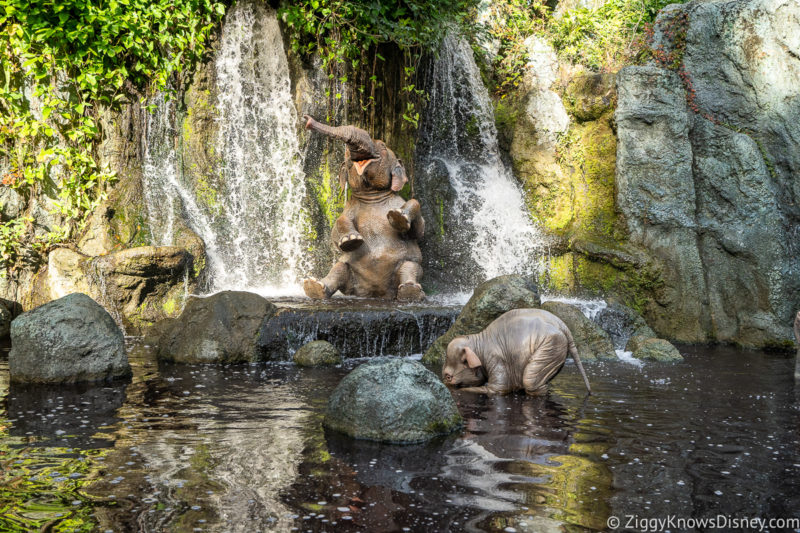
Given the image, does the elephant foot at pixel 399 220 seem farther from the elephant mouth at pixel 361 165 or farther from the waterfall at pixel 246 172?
the waterfall at pixel 246 172

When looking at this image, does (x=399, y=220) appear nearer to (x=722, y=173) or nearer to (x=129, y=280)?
(x=129, y=280)

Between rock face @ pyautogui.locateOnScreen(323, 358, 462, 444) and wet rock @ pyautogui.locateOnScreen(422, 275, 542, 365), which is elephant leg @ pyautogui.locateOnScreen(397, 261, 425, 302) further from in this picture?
rock face @ pyautogui.locateOnScreen(323, 358, 462, 444)

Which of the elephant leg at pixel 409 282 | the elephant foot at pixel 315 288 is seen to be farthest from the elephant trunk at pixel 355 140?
the elephant foot at pixel 315 288

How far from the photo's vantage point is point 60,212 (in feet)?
39.6

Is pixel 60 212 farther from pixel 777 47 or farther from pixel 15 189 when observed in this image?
pixel 777 47

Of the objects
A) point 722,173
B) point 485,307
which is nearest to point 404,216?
point 485,307

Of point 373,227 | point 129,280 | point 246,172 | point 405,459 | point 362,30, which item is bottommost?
point 405,459

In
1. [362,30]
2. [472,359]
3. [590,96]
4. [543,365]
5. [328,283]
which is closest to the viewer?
[543,365]

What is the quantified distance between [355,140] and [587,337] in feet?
15.4

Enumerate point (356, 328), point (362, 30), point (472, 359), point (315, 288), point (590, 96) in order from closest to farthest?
point (472, 359) < point (356, 328) < point (315, 288) < point (362, 30) < point (590, 96)

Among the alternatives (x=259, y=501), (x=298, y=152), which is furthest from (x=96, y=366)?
(x=298, y=152)

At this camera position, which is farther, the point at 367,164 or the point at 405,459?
the point at 367,164

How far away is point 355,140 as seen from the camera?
12.2 metres

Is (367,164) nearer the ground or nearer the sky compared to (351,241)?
nearer the sky
